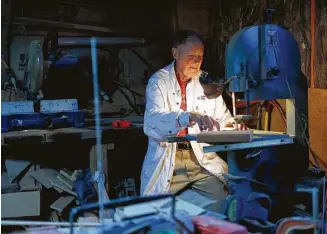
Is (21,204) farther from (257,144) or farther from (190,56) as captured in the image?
(257,144)

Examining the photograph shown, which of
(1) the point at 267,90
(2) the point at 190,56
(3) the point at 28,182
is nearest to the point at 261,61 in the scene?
(1) the point at 267,90

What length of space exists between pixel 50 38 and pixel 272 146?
87.6 inches

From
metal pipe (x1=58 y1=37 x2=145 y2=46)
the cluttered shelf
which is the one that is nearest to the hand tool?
the cluttered shelf

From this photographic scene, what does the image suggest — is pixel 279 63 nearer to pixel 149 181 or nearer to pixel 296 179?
pixel 296 179

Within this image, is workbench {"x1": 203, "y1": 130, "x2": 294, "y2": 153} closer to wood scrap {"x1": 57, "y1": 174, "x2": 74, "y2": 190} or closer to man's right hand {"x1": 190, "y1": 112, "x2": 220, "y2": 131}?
man's right hand {"x1": 190, "y1": 112, "x2": 220, "y2": 131}

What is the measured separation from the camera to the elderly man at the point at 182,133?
2.78m

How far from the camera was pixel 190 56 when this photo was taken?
286 cm

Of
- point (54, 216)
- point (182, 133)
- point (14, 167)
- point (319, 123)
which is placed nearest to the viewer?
point (182, 133)

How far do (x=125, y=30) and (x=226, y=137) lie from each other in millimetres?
2393

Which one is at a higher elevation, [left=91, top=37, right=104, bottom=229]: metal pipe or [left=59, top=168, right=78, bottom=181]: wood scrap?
[left=91, top=37, right=104, bottom=229]: metal pipe

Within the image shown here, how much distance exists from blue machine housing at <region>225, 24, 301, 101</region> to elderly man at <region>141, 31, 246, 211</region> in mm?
420

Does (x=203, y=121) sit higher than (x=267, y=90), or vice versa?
(x=267, y=90)

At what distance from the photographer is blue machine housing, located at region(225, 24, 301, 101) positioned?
2.39 meters

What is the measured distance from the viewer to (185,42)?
2895mm
